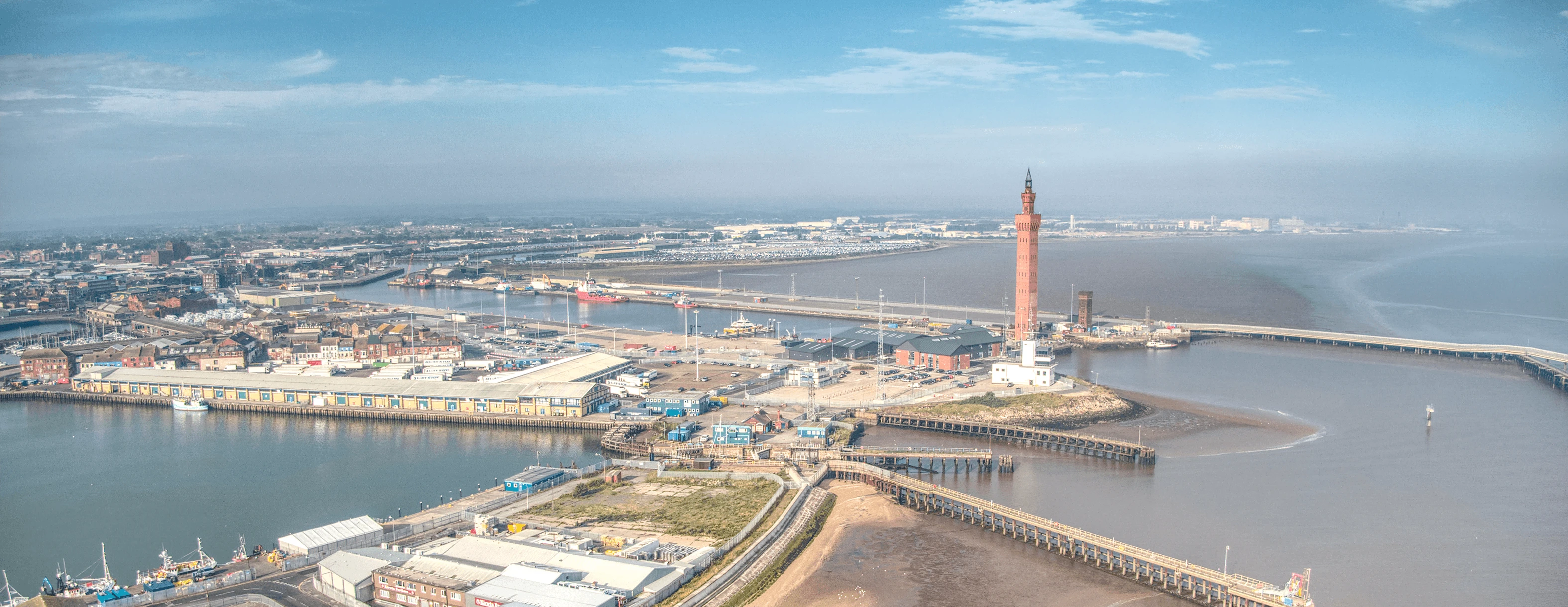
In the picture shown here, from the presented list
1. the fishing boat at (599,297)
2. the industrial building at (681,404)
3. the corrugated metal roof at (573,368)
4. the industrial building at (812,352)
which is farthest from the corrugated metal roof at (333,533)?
the fishing boat at (599,297)

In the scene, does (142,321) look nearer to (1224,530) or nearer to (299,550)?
(299,550)

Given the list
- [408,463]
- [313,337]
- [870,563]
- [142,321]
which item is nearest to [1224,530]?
[870,563]

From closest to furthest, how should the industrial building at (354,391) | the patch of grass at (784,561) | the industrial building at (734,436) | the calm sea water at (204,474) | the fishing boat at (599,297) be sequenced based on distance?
the patch of grass at (784,561), the calm sea water at (204,474), the industrial building at (734,436), the industrial building at (354,391), the fishing boat at (599,297)

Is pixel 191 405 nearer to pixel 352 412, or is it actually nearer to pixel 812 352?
pixel 352 412

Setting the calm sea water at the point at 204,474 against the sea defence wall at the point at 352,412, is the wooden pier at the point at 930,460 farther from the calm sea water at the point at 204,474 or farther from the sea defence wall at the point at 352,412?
the calm sea water at the point at 204,474

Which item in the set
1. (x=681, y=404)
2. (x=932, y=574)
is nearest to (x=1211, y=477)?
(x=932, y=574)

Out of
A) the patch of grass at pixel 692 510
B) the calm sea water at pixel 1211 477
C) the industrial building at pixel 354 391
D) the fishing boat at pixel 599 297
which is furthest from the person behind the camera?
the fishing boat at pixel 599 297

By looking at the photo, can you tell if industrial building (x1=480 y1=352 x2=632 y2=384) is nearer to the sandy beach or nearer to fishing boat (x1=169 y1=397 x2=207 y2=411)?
fishing boat (x1=169 y1=397 x2=207 y2=411)
